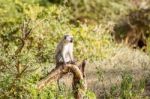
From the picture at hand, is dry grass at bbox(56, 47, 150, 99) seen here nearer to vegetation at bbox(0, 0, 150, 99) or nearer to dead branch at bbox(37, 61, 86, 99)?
vegetation at bbox(0, 0, 150, 99)

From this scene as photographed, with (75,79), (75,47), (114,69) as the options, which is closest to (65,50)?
(75,79)

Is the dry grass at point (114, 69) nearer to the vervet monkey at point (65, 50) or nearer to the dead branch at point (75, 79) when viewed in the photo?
the vervet monkey at point (65, 50)

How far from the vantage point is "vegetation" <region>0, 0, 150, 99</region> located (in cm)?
819

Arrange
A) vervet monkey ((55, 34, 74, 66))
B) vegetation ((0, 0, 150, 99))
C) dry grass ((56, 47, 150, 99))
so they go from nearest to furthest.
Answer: vegetation ((0, 0, 150, 99)), vervet monkey ((55, 34, 74, 66)), dry grass ((56, 47, 150, 99))

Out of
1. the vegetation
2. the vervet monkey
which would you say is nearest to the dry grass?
the vegetation

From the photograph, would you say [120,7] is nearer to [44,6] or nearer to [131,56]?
[44,6]

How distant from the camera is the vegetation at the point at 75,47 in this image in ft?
26.9

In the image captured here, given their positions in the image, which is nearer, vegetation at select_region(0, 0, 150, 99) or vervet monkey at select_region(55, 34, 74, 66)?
vegetation at select_region(0, 0, 150, 99)

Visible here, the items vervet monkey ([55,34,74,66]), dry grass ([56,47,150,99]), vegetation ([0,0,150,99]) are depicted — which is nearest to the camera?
vegetation ([0,0,150,99])

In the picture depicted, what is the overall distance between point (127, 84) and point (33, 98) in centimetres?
129

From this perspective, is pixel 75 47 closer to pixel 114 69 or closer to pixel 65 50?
pixel 114 69

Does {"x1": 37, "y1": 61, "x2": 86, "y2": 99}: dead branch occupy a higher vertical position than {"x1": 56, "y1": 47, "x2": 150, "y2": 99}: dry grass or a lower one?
higher

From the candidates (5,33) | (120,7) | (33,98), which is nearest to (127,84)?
(33,98)

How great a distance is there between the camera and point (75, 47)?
14.4m
